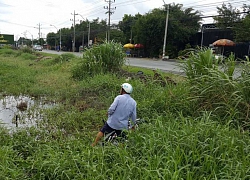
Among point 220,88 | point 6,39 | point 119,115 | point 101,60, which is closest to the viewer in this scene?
point 119,115

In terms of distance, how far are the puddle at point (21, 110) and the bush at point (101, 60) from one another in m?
3.39

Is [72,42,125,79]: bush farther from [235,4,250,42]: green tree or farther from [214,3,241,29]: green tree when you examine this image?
[214,3,241,29]: green tree

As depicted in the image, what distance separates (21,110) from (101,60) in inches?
194

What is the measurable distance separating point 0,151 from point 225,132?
10.9 ft

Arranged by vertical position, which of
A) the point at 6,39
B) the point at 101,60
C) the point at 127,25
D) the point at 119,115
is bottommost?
the point at 119,115

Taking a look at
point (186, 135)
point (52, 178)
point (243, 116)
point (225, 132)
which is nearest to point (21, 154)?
point (52, 178)

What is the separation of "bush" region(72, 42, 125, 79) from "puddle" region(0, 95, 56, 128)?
134 inches

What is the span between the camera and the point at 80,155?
3.71 metres

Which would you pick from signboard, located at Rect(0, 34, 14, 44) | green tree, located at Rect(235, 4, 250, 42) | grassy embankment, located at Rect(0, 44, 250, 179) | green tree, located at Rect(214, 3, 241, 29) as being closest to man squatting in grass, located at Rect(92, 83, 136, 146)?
grassy embankment, located at Rect(0, 44, 250, 179)

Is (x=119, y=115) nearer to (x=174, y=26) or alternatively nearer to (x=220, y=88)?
(x=220, y=88)

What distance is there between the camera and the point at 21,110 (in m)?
7.76

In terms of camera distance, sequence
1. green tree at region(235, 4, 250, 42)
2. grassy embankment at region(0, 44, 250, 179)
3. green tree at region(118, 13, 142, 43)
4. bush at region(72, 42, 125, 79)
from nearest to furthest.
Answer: grassy embankment at region(0, 44, 250, 179), bush at region(72, 42, 125, 79), green tree at region(235, 4, 250, 42), green tree at region(118, 13, 142, 43)

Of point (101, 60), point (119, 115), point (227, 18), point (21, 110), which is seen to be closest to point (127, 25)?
point (227, 18)

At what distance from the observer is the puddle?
6.49 metres
